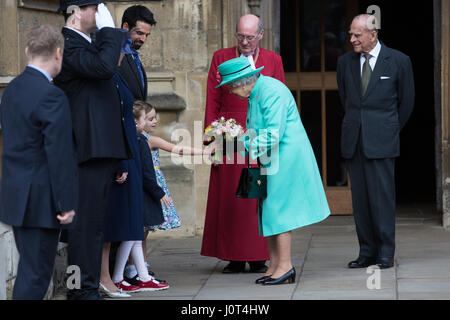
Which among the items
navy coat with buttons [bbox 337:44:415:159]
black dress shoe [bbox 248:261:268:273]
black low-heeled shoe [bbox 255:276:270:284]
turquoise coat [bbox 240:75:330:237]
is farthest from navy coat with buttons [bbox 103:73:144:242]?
navy coat with buttons [bbox 337:44:415:159]

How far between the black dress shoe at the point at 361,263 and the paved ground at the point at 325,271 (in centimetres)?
7

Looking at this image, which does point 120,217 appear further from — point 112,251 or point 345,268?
point 345,268

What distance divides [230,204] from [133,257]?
0.94 meters

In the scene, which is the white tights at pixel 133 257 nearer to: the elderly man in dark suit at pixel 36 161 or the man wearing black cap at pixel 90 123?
the man wearing black cap at pixel 90 123

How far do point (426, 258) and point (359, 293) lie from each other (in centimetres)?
159

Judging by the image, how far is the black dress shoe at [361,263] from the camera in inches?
275

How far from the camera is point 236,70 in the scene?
618 cm

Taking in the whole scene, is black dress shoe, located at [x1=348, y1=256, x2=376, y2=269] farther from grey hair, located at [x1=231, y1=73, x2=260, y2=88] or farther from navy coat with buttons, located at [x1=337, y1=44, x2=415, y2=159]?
grey hair, located at [x1=231, y1=73, x2=260, y2=88]

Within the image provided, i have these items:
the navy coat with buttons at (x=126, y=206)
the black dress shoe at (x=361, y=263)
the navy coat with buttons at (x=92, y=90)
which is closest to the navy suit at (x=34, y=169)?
the navy coat with buttons at (x=92, y=90)

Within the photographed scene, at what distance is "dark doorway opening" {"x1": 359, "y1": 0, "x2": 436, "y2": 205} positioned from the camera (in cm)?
1545

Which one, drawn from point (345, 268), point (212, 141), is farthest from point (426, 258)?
point (212, 141)

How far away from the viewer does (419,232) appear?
888cm

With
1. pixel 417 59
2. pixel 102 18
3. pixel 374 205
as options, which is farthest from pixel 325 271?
pixel 417 59

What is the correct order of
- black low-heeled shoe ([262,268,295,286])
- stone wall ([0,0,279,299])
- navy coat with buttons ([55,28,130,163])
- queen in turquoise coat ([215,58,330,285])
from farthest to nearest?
stone wall ([0,0,279,299])
black low-heeled shoe ([262,268,295,286])
queen in turquoise coat ([215,58,330,285])
navy coat with buttons ([55,28,130,163])
